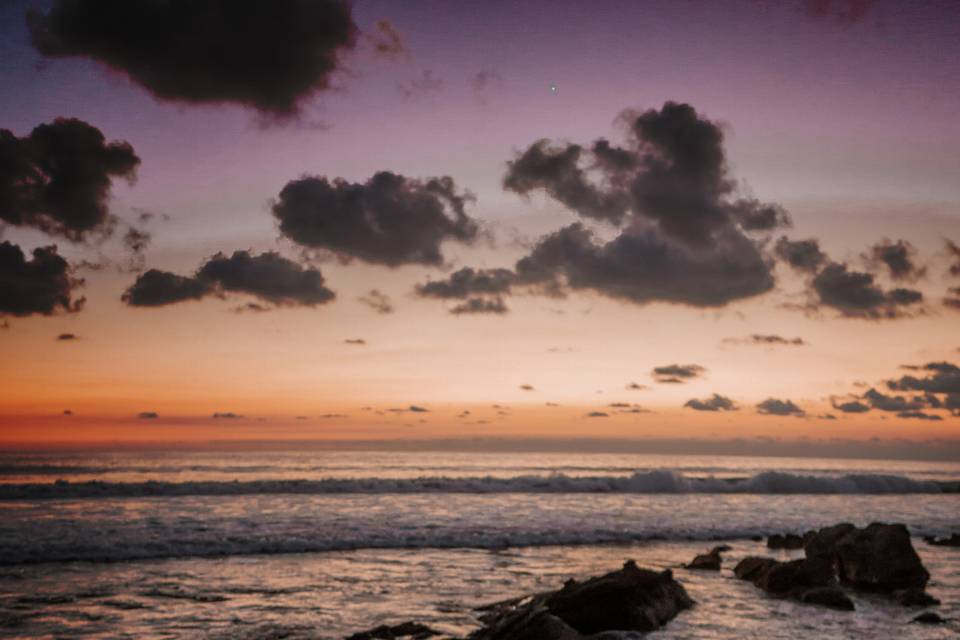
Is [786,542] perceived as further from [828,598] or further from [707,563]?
[828,598]

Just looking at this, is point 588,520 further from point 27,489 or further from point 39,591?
point 27,489

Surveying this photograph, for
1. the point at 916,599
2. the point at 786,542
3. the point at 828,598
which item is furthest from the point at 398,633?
the point at 786,542

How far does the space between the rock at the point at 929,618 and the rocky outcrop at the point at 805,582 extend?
1.36 metres

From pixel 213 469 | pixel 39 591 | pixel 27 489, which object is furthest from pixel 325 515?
pixel 213 469

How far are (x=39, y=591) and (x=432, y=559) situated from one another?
11072 mm

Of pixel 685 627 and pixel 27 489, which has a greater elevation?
pixel 685 627

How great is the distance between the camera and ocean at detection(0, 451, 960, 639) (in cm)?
1320

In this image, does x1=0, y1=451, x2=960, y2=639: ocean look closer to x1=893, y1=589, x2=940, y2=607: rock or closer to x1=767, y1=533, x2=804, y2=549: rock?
x1=893, y1=589, x2=940, y2=607: rock

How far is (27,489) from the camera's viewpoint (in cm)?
4319

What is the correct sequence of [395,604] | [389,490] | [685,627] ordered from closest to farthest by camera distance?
[685,627]
[395,604]
[389,490]

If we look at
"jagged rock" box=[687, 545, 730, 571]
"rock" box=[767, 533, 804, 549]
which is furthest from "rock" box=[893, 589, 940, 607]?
"rock" box=[767, 533, 804, 549]

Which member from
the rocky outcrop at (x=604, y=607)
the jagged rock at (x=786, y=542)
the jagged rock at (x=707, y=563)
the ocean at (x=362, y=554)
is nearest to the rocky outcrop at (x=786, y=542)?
the jagged rock at (x=786, y=542)

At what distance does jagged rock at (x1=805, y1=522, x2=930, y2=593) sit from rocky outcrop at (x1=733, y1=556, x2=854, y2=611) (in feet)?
6.56

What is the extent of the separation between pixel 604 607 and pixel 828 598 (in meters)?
6.39
